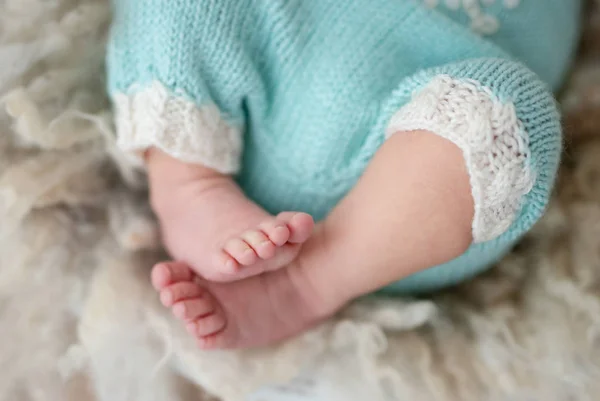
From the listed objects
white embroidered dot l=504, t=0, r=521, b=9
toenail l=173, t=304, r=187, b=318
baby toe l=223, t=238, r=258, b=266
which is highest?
white embroidered dot l=504, t=0, r=521, b=9

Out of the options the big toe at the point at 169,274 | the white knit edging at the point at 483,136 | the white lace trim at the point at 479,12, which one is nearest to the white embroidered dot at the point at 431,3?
the white lace trim at the point at 479,12

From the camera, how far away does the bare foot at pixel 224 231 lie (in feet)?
1.89

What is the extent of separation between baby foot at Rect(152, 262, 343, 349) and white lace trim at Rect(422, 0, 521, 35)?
303 mm

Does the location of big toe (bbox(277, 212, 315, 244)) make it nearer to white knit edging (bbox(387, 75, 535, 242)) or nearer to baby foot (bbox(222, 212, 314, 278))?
baby foot (bbox(222, 212, 314, 278))

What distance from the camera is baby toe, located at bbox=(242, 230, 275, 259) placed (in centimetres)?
57

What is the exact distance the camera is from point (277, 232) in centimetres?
57

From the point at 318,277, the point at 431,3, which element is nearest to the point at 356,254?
the point at 318,277

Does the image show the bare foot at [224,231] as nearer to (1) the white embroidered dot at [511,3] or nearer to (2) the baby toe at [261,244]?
(2) the baby toe at [261,244]

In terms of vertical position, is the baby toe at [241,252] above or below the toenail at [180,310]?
above

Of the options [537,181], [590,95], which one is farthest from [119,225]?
[590,95]

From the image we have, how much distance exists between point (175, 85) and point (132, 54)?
2.3 inches

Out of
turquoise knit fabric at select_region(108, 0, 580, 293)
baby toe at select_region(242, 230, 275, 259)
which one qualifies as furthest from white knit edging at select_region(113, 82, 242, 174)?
baby toe at select_region(242, 230, 275, 259)

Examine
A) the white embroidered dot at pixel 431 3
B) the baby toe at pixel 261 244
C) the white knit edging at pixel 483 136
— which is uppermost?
the white embroidered dot at pixel 431 3

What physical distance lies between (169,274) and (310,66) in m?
0.24
